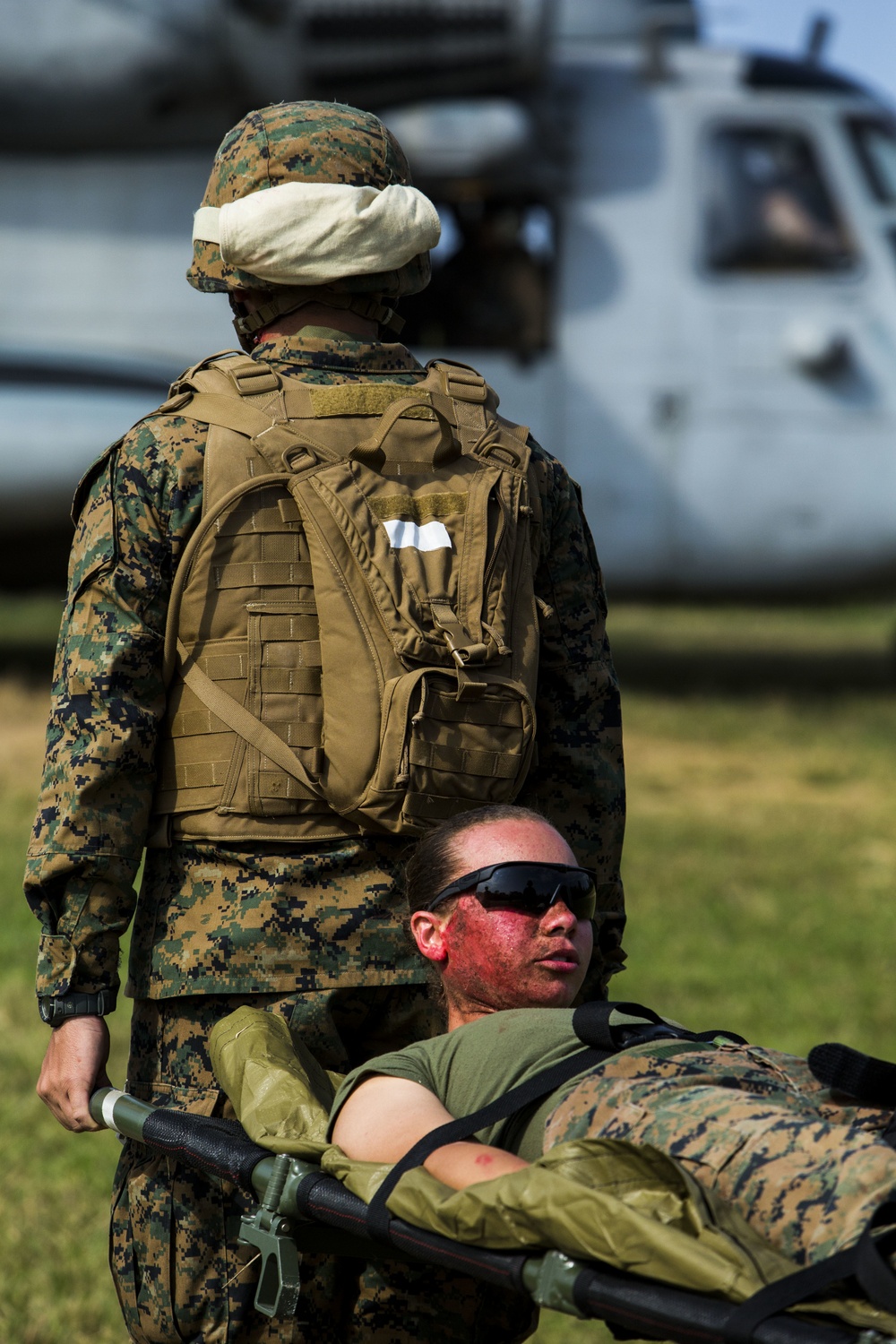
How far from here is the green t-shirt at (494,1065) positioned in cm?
207

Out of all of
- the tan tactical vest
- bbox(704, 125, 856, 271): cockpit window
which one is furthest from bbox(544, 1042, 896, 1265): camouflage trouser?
bbox(704, 125, 856, 271): cockpit window

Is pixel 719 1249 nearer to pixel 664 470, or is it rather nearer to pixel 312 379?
pixel 312 379

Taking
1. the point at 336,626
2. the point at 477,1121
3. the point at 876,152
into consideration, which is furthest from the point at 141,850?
the point at 876,152

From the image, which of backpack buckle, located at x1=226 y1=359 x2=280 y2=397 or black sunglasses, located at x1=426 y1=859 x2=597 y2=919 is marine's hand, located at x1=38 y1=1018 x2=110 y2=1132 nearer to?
black sunglasses, located at x1=426 y1=859 x2=597 y2=919

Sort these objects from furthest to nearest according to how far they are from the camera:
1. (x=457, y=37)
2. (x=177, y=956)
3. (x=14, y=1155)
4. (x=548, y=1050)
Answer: (x=457, y=37), (x=14, y=1155), (x=177, y=956), (x=548, y=1050)

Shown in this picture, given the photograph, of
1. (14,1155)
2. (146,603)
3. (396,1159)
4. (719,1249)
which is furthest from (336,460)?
(14,1155)

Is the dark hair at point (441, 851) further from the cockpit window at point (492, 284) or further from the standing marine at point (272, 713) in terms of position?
the cockpit window at point (492, 284)

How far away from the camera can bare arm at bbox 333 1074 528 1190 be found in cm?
189

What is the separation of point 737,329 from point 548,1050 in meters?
8.55

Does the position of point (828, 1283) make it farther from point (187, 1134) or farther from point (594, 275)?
point (594, 275)

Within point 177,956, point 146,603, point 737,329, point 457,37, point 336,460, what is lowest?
point 177,956

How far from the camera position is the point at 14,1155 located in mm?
4258

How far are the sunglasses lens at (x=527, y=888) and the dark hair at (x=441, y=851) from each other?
0.20 ft

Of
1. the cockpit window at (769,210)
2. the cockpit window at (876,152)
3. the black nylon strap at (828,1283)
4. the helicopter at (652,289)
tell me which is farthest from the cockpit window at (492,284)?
the black nylon strap at (828,1283)
